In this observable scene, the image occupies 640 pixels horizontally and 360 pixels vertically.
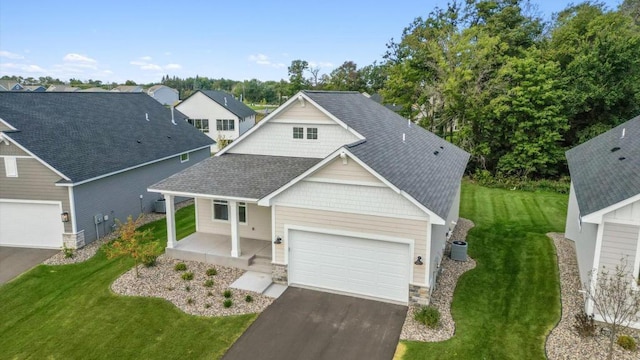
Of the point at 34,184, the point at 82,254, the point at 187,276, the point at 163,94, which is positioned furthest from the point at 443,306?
the point at 163,94

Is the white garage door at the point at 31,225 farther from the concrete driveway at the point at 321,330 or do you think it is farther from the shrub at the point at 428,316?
the shrub at the point at 428,316

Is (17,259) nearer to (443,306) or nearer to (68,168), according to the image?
(68,168)

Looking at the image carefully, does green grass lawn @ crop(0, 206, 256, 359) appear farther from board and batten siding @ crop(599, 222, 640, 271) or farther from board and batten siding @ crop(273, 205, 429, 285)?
board and batten siding @ crop(599, 222, 640, 271)

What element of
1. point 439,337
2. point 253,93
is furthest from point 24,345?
point 253,93

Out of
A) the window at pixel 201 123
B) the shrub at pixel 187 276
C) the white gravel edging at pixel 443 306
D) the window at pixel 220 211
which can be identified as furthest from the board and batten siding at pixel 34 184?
the window at pixel 201 123

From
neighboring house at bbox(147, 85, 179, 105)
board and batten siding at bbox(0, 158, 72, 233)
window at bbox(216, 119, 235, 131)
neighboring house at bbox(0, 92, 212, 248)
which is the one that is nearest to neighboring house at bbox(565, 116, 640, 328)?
neighboring house at bbox(0, 92, 212, 248)

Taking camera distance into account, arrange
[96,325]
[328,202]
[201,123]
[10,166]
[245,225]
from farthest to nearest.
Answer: [201,123]
[245,225]
[10,166]
[328,202]
[96,325]
